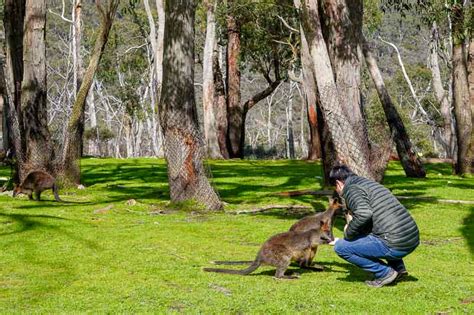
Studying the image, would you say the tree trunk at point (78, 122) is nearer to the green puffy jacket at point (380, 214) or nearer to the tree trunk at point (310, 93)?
the tree trunk at point (310, 93)

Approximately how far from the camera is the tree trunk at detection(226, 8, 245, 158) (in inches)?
1547

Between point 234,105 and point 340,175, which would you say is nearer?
point 340,175

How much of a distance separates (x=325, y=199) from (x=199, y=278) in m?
8.93

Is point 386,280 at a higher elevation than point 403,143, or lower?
lower

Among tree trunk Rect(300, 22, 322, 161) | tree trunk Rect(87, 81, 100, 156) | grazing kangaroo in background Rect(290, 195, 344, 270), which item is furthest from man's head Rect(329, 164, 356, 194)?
tree trunk Rect(87, 81, 100, 156)

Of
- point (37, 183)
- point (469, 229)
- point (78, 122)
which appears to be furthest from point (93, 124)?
point (469, 229)

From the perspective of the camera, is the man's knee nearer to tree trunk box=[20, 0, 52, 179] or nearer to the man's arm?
the man's arm

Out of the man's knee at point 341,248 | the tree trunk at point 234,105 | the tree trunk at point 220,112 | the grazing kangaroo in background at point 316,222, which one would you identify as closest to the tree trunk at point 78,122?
the grazing kangaroo in background at point 316,222

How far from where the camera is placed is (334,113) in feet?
44.9

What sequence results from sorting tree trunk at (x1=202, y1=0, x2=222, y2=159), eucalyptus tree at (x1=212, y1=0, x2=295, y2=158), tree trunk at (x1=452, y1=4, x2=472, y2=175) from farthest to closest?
eucalyptus tree at (x1=212, y1=0, x2=295, y2=158), tree trunk at (x1=202, y1=0, x2=222, y2=159), tree trunk at (x1=452, y1=4, x2=472, y2=175)

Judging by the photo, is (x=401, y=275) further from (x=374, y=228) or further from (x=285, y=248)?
(x=285, y=248)

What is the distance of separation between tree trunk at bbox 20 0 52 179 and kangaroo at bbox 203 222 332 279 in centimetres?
1138

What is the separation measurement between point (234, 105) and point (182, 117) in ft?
78.1

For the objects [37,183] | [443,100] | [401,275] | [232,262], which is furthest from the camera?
[443,100]
